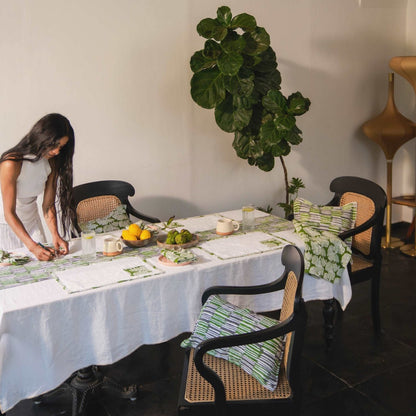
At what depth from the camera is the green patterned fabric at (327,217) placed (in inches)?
126

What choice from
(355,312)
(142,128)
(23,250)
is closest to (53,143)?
(23,250)

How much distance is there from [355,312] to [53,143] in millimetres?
2419

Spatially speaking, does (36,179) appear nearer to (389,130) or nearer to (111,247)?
(111,247)

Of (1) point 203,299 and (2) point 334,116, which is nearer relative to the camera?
(1) point 203,299

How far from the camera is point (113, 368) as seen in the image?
315 centimetres

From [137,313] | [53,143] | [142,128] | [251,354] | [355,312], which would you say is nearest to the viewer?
[251,354]

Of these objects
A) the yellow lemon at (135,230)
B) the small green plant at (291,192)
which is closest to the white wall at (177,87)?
the small green plant at (291,192)

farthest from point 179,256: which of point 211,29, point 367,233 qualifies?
point 211,29

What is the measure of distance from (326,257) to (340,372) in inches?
27.3

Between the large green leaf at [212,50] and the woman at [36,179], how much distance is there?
4.57 ft

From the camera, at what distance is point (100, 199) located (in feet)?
12.2

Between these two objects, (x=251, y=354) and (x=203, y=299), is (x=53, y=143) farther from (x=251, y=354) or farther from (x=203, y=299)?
(x=251, y=354)

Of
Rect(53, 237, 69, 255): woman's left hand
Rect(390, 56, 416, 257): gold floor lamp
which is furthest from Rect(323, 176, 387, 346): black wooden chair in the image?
Rect(390, 56, 416, 257): gold floor lamp

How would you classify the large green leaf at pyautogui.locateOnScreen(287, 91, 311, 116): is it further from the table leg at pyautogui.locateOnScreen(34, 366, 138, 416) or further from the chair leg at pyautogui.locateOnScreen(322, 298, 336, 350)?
the table leg at pyautogui.locateOnScreen(34, 366, 138, 416)
